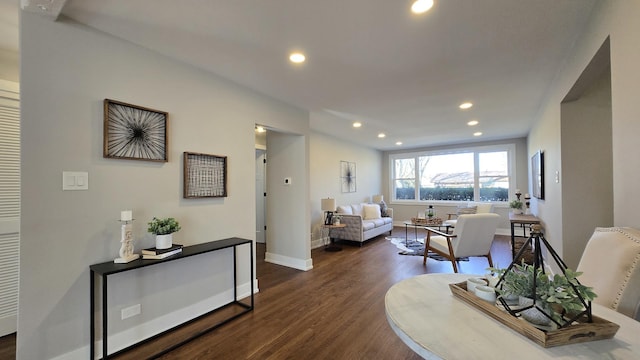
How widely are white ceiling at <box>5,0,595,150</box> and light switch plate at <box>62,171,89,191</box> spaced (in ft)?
3.64

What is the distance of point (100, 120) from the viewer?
206cm

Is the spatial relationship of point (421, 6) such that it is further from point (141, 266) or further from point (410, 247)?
point (410, 247)

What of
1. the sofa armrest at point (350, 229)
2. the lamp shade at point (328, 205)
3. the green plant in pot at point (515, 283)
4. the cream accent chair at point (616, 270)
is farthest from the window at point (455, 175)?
the green plant in pot at point (515, 283)

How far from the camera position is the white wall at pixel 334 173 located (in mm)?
5754

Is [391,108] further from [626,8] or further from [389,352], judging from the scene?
[389,352]

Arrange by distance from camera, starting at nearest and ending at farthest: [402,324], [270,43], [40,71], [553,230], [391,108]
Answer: [402,324]
[40,71]
[270,43]
[553,230]
[391,108]

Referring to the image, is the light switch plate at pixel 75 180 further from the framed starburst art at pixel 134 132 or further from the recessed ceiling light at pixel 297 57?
the recessed ceiling light at pixel 297 57

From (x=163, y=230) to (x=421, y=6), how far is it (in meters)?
2.58

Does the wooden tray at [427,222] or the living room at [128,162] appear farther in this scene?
the wooden tray at [427,222]

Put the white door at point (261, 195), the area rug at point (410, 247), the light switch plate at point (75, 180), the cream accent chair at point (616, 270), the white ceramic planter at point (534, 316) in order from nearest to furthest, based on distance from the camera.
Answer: the white ceramic planter at point (534, 316) → the cream accent chair at point (616, 270) → the light switch plate at point (75, 180) → the area rug at point (410, 247) → the white door at point (261, 195)

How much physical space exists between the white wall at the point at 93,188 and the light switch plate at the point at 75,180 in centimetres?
3

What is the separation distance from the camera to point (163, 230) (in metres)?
2.22

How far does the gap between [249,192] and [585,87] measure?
351cm

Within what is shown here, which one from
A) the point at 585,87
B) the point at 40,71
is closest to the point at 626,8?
the point at 585,87
